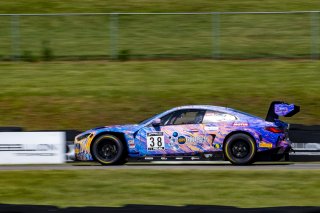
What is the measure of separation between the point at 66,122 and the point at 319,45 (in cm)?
951

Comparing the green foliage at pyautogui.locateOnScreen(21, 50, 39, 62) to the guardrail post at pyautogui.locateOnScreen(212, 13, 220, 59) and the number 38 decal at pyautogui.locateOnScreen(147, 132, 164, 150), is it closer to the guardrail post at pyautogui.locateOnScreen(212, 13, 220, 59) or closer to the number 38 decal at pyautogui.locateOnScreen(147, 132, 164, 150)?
the guardrail post at pyautogui.locateOnScreen(212, 13, 220, 59)

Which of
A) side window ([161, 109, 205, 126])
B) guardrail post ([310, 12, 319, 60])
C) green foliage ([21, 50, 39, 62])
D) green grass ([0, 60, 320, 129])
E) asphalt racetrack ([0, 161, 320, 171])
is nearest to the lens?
asphalt racetrack ([0, 161, 320, 171])

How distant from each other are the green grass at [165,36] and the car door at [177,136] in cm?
1100

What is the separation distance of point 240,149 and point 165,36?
11.8m

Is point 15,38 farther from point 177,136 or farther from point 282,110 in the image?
point 282,110

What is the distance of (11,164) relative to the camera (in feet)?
60.2

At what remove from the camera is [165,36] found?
28.4m

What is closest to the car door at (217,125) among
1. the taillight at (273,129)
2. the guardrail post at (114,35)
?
the taillight at (273,129)

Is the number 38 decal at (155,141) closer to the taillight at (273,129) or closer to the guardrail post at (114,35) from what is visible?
the taillight at (273,129)

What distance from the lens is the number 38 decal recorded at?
17.5 metres

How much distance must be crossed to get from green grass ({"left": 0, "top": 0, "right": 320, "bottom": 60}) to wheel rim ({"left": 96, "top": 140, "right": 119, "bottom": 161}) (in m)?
11.3

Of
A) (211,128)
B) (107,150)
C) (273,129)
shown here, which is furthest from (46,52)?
(273,129)

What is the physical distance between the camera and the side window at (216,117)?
17328 mm

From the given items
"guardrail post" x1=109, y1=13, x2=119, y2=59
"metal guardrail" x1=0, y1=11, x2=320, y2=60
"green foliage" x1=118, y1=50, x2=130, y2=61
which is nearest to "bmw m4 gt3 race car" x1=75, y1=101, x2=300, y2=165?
"metal guardrail" x1=0, y1=11, x2=320, y2=60
